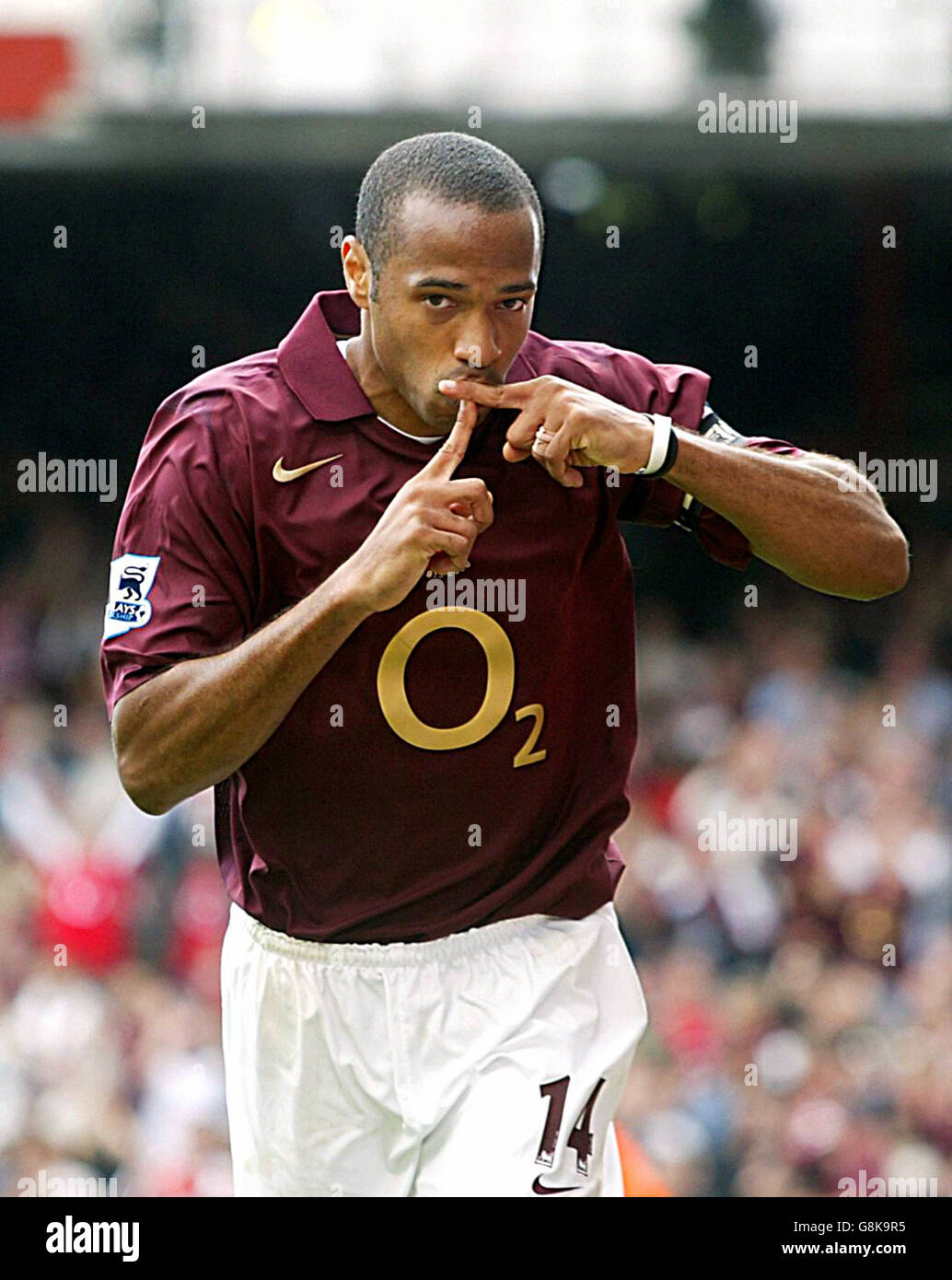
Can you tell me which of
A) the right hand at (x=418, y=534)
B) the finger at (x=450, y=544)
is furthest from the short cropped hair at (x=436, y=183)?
the finger at (x=450, y=544)

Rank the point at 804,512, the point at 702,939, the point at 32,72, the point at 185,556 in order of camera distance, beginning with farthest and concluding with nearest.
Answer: the point at 32,72
the point at 702,939
the point at 804,512
the point at 185,556

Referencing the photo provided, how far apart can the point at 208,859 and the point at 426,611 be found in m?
5.93

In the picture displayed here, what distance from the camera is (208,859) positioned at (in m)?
9.02

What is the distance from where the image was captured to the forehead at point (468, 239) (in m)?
3.06

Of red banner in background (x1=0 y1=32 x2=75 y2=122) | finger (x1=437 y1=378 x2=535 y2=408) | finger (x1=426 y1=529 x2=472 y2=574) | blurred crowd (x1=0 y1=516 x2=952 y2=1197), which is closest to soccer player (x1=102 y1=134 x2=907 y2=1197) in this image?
finger (x1=437 y1=378 x2=535 y2=408)

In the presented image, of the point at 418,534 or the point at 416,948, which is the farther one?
the point at 416,948

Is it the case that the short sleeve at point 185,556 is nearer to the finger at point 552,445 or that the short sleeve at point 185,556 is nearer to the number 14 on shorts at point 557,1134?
the finger at point 552,445

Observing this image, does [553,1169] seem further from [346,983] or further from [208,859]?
[208,859]

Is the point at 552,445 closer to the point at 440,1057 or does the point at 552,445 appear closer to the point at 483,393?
the point at 483,393

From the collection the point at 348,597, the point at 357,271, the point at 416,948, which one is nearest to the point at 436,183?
the point at 357,271

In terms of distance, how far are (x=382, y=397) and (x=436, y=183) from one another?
1.29ft

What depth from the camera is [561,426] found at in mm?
3100

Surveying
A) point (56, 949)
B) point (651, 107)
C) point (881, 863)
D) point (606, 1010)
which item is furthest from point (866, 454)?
point (606, 1010)

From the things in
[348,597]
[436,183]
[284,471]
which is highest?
[436,183]
